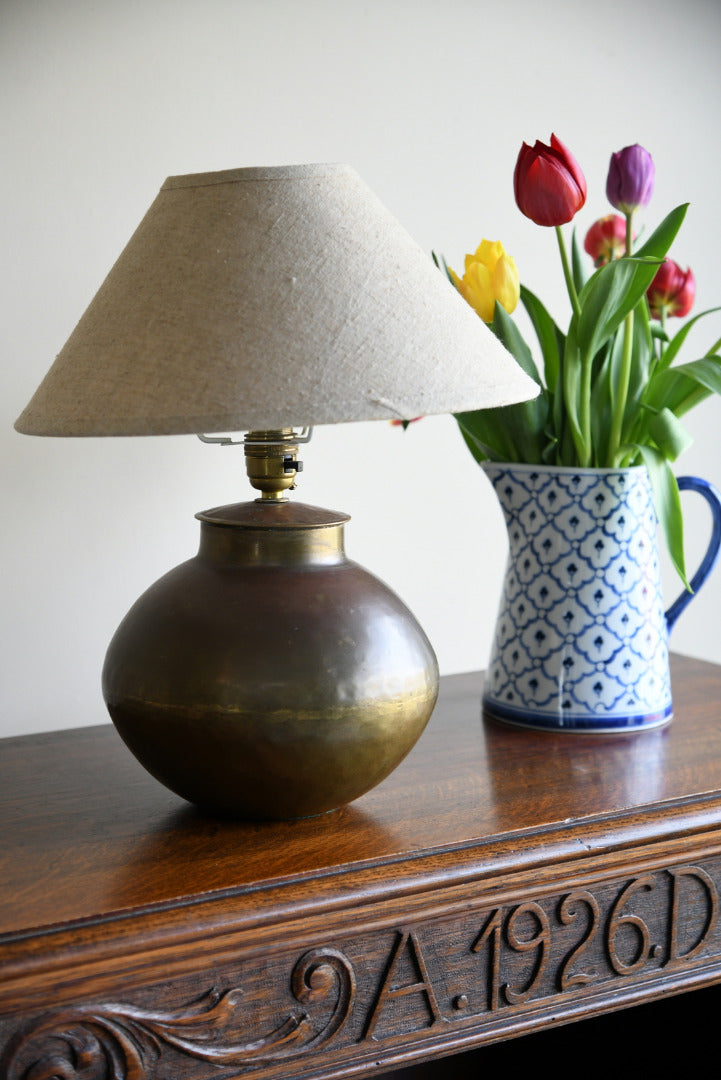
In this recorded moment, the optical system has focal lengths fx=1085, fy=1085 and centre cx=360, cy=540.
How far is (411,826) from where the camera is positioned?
0.76 metres

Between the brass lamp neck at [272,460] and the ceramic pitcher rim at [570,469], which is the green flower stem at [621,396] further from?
the brass lamp neck at [272,460]

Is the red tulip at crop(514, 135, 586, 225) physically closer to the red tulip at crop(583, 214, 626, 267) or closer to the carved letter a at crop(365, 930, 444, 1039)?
the red tulip at crop(583, 214, 626, 267)

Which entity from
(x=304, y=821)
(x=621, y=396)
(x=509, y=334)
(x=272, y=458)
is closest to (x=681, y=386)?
(x=621, y=396)

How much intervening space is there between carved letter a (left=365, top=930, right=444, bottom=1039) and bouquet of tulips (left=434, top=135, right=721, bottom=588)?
40 centimetres

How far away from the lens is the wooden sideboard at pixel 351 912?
0.63m

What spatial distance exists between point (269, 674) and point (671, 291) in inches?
22.7

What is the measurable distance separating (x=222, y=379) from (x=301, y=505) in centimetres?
19

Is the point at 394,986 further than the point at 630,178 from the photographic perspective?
No

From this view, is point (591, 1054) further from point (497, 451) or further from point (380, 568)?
point (497, 451)

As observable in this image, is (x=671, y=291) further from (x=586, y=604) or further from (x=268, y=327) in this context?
(x=268, y=327)

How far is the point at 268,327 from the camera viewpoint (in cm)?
64

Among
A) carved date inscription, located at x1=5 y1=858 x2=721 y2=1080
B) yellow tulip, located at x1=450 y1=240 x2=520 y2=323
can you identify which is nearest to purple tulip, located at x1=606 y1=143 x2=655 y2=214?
yellow tulip, located at x1=450 y1=240 x2=520 y2=323

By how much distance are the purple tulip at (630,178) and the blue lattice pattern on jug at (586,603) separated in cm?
24

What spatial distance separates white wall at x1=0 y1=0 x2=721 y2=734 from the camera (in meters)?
1.04
